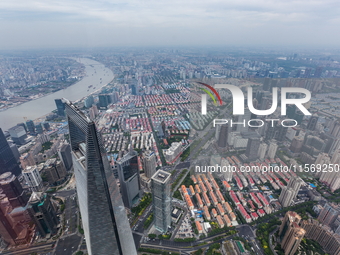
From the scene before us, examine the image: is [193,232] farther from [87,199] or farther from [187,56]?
[187,56]

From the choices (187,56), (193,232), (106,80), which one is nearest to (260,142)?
(193,232)

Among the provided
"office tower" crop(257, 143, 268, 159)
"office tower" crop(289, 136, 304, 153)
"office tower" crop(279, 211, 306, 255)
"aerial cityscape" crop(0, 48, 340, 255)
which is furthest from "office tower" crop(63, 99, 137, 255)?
"office tower" crop(289, 136, 304, 153)

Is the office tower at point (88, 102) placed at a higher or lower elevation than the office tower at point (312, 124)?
lower

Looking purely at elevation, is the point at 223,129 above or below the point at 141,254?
above

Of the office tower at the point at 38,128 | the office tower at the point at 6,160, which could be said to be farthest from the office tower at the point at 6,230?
the office tower at the point at 38,128

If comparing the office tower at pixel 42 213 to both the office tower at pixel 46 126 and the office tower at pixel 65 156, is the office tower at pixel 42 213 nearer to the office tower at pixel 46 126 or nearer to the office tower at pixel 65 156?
the office tower at pixel 65 156
